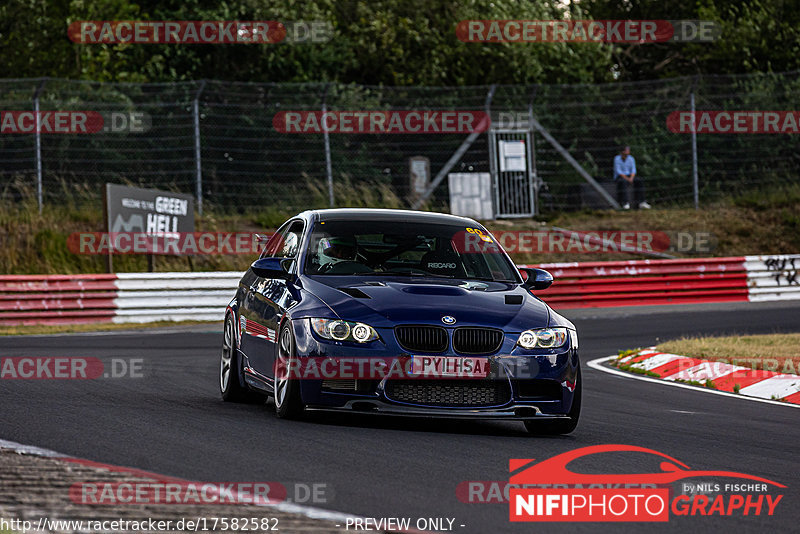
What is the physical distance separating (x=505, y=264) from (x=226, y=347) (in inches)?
84.8

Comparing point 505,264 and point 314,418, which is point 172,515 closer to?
point 314,418

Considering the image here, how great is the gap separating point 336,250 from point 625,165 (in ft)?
64.8

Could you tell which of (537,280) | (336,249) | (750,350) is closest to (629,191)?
(750,350)

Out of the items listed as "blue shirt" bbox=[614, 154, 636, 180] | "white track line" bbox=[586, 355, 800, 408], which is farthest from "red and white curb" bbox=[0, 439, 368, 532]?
"blue shirt" bbox=[614, 154, 636, 180]

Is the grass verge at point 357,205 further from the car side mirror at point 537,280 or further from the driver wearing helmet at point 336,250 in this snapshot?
the car side mirror at point 537,280

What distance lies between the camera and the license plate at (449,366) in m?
7.41

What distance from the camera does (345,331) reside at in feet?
24.5

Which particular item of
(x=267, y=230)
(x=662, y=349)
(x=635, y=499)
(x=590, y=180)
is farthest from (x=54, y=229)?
(x=635, y=499)

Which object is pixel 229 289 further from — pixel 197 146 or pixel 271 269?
pixel 271 269

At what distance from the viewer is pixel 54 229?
79.7 ft

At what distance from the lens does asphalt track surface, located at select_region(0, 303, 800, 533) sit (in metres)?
5.33

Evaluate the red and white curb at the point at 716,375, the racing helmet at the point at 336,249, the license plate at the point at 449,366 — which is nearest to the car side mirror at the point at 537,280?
the racing helmet at the point at 336,249

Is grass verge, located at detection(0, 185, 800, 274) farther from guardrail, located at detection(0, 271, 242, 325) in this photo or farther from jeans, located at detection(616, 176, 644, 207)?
guardrail, located at detection(0, 271, 242, 325)

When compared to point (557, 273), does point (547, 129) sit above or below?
above
